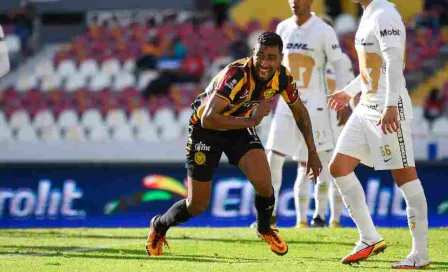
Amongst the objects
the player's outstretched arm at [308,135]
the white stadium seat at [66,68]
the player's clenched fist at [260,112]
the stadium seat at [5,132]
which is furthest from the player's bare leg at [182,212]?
the white stadium seat at [66,68]

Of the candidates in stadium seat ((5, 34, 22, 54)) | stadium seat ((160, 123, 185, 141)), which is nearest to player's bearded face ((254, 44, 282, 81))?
stadium seat ((160, 123, 185, 141))

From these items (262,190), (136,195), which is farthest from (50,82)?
(262,190)

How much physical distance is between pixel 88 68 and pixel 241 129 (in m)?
A: 18.3

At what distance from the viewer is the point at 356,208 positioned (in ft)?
28.7

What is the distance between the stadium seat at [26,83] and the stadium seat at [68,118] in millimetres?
1935

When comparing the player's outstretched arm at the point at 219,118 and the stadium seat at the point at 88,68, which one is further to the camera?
the stadium seat at the point at 88,68

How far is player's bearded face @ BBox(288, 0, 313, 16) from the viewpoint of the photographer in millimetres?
12227

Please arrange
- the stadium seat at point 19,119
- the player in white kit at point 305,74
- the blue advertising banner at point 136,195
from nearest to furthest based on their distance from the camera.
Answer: the player in white kit at point 305,74 < the blue advertising banner at point 136,195 < the stadium seat at point 19,119

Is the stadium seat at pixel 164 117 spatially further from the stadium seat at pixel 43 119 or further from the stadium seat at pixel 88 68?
the stadium seat at pixel 88 68

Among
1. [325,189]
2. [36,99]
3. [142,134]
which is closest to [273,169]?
[325,189]

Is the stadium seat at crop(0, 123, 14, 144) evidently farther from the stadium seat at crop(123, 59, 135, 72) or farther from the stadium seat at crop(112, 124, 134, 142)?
the stadium seat at crop(123, 59, 135, 72)

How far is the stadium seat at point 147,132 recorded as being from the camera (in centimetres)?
2380

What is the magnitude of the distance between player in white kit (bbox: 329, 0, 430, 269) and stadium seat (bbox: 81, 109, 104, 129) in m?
16.7

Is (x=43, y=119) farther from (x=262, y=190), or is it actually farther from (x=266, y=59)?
(x=266, y=59)
